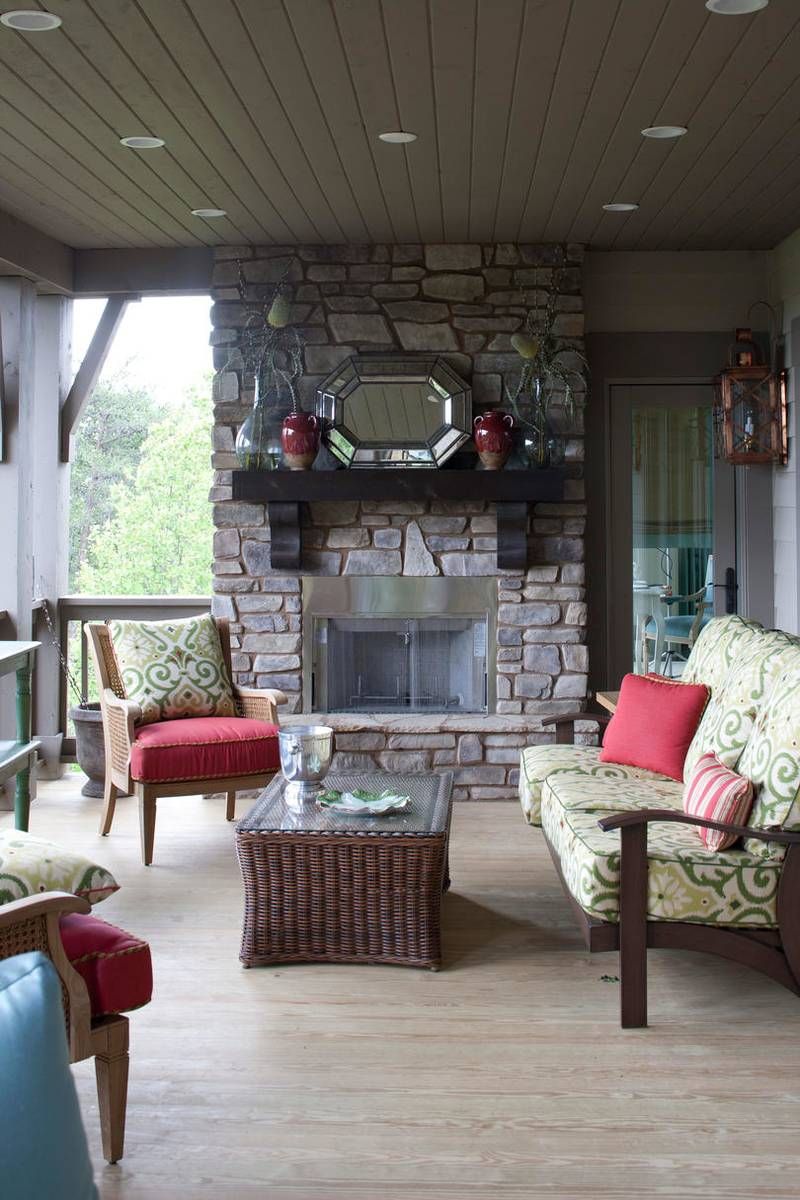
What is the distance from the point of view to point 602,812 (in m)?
3.61

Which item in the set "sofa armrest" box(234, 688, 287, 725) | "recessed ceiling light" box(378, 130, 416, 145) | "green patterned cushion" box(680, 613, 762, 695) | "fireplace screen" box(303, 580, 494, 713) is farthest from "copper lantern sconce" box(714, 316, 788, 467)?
"sofa armrest" box(234, 688, 287, 725)

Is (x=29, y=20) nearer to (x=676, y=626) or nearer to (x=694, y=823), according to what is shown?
(x=694, y=823)

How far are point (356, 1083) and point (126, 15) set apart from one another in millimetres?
2812

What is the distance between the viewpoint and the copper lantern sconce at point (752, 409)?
5852mm

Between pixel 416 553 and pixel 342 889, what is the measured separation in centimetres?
268

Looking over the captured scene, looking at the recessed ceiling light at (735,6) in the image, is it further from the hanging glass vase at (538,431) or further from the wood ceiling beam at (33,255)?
the wood ceiling beam at (33,255)

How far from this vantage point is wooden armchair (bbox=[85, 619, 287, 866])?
4.71 m

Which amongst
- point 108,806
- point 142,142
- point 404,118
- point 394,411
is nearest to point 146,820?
point 108,806

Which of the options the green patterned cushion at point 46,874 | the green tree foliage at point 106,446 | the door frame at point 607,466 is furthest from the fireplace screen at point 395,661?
the green tree foliage at point 106,446

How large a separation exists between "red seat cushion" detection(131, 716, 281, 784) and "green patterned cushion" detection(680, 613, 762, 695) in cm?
168

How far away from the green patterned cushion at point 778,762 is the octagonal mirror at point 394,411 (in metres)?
2.89

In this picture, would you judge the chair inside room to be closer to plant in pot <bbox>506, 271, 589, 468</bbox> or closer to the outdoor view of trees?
plant in pot <bbox>506, 271, 589, 468</bbox>

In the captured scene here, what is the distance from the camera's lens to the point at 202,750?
4.76 m

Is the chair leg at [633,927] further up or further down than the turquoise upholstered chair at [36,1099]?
further down
